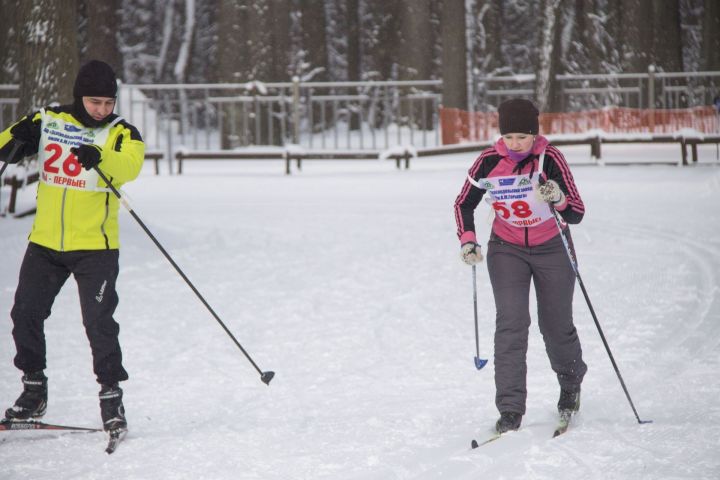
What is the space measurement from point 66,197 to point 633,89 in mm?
17508

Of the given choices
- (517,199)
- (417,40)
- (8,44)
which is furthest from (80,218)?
(8,44)

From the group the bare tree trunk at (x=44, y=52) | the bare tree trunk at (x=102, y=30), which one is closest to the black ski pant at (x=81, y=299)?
the bare tree trunk at (x=44, y=52)

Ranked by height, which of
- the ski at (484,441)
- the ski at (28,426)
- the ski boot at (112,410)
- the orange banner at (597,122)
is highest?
the orange banner at (597,122)

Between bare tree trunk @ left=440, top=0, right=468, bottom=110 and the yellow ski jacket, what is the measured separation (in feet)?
55.5

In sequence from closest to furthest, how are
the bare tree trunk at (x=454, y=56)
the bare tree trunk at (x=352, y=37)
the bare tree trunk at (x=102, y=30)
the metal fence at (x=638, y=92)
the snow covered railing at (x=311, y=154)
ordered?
the snow covered railing at (x=311, y=154) → the metal fence at (x=638, y=92) → the bare tree trunk at (x=454, y=56) → the bare tree trunk at (x=102, y=30) → the bare tree trunk at (x=352, y=37)

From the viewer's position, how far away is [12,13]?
2902 centimetres

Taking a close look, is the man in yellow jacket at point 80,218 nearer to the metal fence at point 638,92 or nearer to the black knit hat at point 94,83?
the black knit hat at point 94,83

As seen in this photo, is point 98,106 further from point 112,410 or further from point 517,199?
point 517,199

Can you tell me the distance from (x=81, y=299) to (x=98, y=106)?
94 cm

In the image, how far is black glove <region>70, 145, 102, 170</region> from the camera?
4684mm

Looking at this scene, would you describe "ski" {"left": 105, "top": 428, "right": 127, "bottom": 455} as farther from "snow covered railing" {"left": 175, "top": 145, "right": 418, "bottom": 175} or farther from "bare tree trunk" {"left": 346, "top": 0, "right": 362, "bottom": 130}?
"bare tree trunk" {"left": 346, "top": 0, "right": 362, "bottom": 130}

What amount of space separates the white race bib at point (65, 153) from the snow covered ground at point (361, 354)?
126 cm

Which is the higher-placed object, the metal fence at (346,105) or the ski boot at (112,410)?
the metal fence at (346,105)

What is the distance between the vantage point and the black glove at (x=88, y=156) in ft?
15.4
